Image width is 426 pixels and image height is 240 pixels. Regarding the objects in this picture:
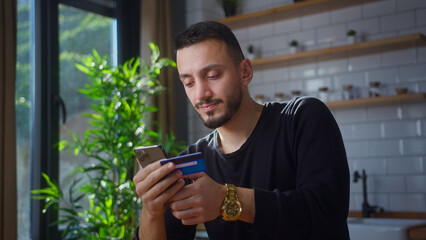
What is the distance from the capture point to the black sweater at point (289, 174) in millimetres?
1112

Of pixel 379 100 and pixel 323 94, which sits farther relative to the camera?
pixel 323 94

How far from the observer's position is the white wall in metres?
3.12

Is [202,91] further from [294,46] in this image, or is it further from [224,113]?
[294,46]


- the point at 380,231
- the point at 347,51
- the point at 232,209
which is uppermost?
the point at 347,51

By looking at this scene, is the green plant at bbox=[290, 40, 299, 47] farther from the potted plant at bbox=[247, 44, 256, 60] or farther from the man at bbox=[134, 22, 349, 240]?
the man at bbox=[134, 22, 349, 240]

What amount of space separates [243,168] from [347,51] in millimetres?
2173

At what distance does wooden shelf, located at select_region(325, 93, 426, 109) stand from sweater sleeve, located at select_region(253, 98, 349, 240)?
6.29 ft

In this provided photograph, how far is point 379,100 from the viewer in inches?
121

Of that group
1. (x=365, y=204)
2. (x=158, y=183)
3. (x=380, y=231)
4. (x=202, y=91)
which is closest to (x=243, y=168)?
(x=202, y=91)

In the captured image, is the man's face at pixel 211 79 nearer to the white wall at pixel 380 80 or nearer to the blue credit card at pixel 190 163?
the blue credit card at pixel 190 163

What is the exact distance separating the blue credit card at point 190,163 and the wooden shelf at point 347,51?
2.31 metres

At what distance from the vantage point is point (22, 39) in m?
3.10

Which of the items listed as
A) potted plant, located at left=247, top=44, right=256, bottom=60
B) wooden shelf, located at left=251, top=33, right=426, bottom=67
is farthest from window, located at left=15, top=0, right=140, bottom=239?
wooden shelf, located at left=251, top=33, right=426, bottom=67

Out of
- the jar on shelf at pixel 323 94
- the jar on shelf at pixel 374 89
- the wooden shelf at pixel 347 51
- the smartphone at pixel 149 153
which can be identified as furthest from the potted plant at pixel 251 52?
the smartphone at pixel 149 153
